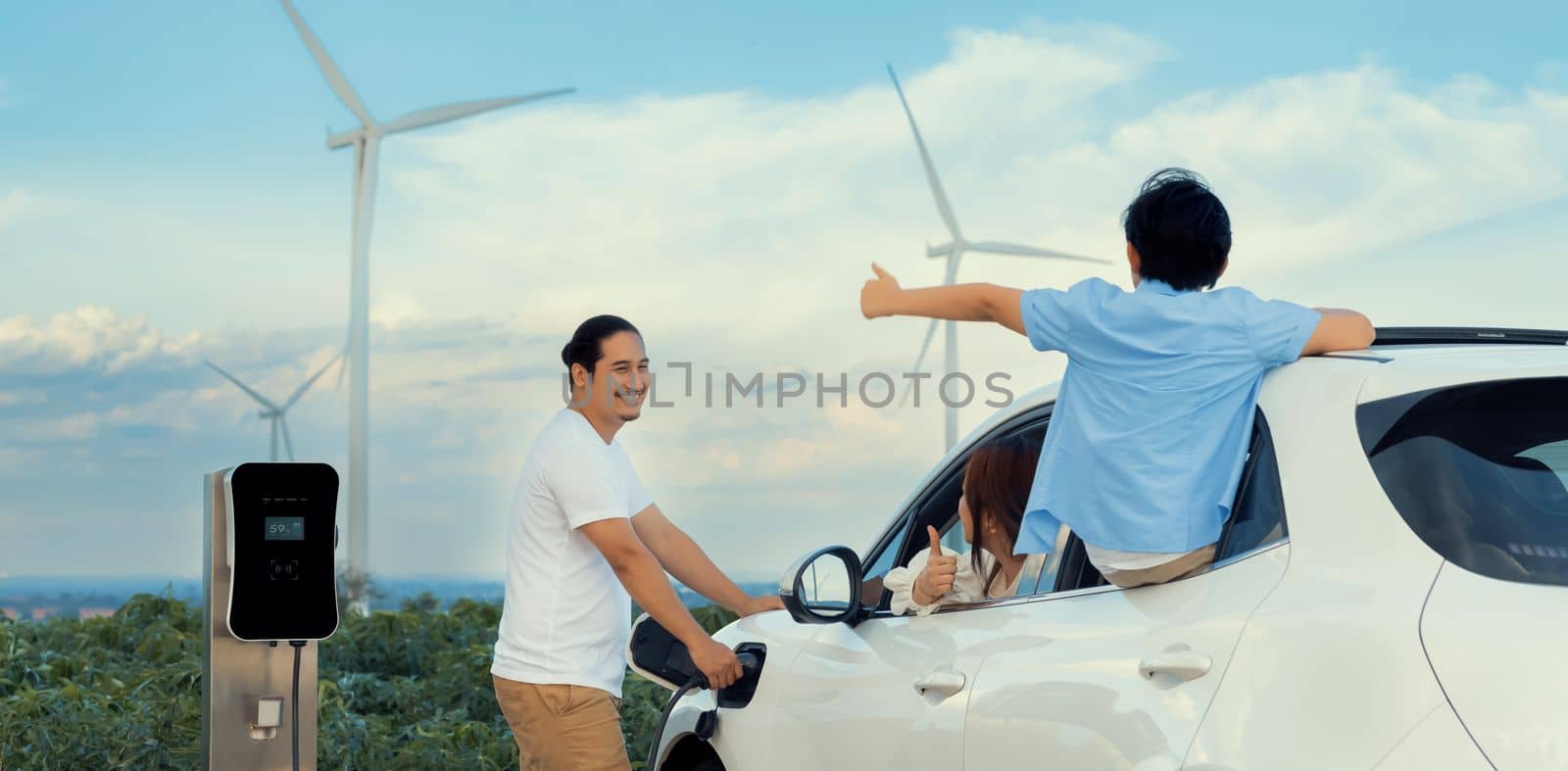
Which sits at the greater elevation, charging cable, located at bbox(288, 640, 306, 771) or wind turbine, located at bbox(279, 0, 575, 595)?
wind turbine, located at bbox(279, 0, 575, 595)

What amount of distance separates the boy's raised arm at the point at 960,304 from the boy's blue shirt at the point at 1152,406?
64mm

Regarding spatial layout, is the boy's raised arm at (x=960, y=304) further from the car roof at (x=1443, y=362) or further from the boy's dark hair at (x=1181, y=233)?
the car roof at (x=1443, y=362)

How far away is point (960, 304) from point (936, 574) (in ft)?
1.99

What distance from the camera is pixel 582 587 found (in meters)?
4.35

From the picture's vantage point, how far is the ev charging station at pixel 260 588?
16.2 feet

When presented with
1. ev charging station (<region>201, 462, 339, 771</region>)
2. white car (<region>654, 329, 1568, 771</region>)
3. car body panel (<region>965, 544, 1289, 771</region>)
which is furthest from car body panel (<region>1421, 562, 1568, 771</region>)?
ev charging station (<region>201, 462, 339, 771</region>)

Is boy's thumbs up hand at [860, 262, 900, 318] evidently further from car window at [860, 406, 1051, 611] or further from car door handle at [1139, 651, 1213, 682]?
car door handle at [1139, 651, 1213, 682]

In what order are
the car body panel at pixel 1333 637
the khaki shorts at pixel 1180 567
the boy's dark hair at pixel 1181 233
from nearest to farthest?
the car body panel at pixel 1333 637, the khaki shorts at pixel 1180 567, the boy's dark hair at pixel 1181 233

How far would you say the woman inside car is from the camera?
357 centimetres

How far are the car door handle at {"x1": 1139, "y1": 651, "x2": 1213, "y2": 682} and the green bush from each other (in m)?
6.12

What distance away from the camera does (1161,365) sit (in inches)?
117

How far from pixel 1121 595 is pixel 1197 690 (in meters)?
0.38

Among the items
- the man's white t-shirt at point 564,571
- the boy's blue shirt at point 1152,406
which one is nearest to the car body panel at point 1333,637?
the boy's blue shirt at point 1152,406

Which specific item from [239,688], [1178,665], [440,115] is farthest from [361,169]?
[1178,665]
